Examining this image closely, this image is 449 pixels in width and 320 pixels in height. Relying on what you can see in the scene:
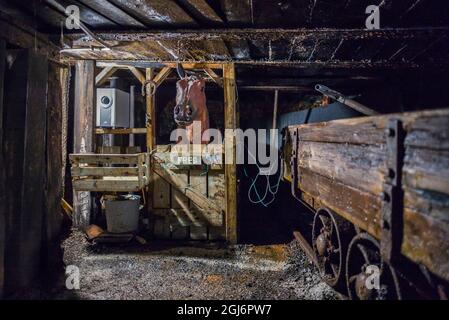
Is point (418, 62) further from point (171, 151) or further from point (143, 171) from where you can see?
point (143, 171)

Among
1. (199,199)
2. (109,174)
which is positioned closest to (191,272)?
(199,199)

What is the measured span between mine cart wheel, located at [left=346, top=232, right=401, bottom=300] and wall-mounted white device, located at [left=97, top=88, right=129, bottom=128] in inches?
231

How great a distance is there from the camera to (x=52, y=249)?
404cm

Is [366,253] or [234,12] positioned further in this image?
[234,12]

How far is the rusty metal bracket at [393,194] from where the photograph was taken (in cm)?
197

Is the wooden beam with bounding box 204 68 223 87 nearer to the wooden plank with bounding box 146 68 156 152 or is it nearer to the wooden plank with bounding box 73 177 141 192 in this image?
the wooden plank with bounding box 146 68 156 152

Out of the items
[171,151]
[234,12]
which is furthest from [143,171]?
[234,12]

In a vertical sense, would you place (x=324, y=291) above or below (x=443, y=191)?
below

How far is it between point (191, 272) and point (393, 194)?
3.49m

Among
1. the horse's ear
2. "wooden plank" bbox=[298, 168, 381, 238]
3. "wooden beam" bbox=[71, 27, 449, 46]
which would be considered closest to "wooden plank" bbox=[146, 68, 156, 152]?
the horse's ear

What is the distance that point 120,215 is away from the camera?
5836mm

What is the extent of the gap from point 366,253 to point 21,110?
412 cm

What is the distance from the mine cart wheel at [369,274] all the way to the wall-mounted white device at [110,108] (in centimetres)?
586

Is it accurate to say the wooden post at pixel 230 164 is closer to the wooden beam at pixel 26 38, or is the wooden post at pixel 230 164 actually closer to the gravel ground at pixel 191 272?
the gravel ground at pixel 191 272
